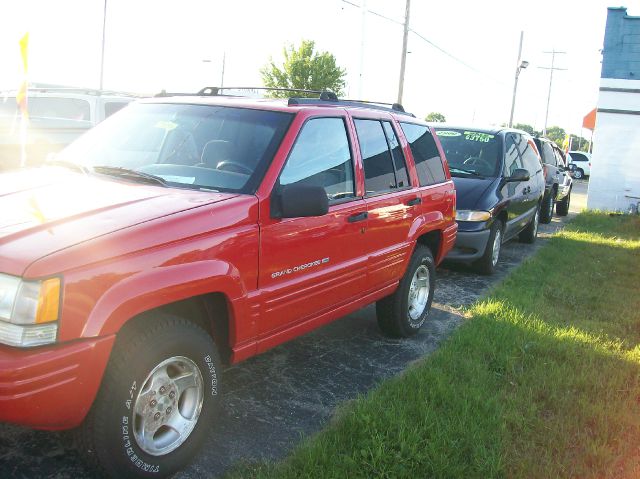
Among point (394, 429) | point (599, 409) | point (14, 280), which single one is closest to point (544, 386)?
point (599, 409)

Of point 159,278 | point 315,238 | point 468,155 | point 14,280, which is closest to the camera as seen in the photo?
point 14,280

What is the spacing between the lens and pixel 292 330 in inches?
152

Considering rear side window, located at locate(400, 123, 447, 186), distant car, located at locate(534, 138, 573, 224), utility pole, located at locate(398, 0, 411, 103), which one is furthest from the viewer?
utility pole, located at locate(398, 0, 411, 103)

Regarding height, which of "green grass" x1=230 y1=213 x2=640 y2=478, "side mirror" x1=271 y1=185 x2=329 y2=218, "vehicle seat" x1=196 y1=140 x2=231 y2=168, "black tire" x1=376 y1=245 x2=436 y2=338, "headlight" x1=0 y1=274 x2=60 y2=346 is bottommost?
"green grass" x1=230 y1=213 x2=640 y2=478

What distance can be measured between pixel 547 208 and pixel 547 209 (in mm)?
27

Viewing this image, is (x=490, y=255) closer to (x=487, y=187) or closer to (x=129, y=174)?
(x=487, y=187)

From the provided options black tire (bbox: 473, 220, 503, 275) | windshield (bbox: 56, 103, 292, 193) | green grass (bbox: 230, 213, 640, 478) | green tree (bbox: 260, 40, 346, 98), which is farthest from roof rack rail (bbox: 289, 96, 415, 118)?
green tree (bbox: 260, 40, 346, 98)

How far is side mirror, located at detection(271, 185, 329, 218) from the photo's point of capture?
3.38 meters

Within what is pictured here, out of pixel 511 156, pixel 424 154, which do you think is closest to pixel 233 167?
pixel 424 154

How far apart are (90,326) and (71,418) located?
15.1 inches

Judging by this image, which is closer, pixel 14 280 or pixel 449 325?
pixel 14 280

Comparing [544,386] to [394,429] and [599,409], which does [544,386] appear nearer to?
[599,409]

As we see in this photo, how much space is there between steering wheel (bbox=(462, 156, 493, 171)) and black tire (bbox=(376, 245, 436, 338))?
338 centimetres

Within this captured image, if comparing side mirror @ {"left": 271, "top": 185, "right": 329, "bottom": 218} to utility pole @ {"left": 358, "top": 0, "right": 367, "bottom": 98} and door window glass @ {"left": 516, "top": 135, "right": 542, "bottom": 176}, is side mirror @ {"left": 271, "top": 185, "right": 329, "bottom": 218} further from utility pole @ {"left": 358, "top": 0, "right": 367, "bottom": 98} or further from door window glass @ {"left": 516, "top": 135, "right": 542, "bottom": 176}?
utility pole @ {"left": 358, "top": 0, "right": 367, "bottom": 98}
